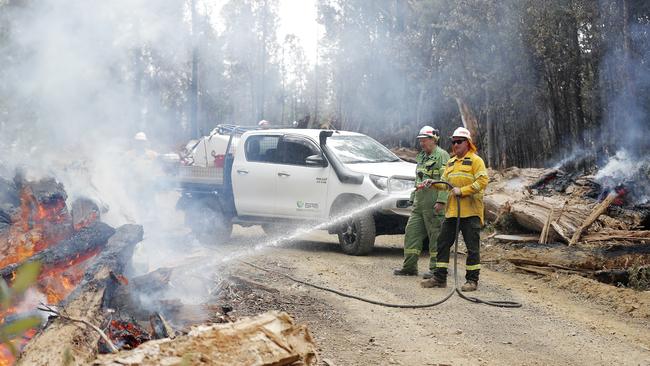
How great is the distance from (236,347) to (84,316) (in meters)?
1.65

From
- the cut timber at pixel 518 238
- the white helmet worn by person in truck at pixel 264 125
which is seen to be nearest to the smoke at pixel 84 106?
the white helmet worn by person in truck at pixel 264 125

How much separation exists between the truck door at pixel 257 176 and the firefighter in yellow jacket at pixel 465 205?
156 inches

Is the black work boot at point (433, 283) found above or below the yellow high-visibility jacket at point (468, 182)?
below

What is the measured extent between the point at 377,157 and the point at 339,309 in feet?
14.7

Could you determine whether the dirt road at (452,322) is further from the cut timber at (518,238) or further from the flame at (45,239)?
the flame at (45,239)

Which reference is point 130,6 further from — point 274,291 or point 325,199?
point 274,291

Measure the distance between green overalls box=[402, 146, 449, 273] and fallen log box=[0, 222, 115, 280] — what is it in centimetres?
385

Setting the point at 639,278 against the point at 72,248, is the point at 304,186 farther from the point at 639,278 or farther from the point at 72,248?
the point at 639,278

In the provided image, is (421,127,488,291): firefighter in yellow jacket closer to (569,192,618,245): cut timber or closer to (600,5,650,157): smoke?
(569,192,618,245): cut timber

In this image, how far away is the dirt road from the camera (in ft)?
16.8

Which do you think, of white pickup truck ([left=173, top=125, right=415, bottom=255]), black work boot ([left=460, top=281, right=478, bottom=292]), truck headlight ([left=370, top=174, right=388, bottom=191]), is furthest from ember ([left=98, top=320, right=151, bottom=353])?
truck headlight ([left=370, top=174, right=388, bottom=191])

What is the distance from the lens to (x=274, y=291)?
7289 millimetres

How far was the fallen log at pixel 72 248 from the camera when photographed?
20.1 feet

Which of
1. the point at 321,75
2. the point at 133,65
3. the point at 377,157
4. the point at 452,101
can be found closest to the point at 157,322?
the point at 377,157
